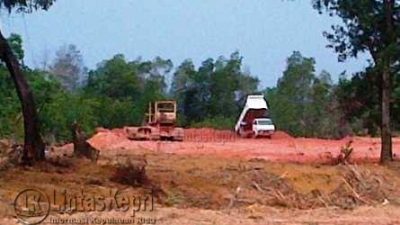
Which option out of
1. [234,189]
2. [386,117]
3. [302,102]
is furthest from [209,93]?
[234,189]

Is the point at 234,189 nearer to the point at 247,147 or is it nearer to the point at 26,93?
the point at 26,93

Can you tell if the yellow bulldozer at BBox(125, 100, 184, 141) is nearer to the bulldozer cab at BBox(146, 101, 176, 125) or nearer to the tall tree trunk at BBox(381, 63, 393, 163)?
Result: the bulldozer cab at BBox(146, 101, 176, 125)

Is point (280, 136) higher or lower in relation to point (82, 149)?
higher

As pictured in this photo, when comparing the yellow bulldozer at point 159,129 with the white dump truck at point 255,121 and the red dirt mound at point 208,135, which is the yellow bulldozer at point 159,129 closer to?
the red dirt mound at point 208,135

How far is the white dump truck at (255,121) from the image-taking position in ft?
139

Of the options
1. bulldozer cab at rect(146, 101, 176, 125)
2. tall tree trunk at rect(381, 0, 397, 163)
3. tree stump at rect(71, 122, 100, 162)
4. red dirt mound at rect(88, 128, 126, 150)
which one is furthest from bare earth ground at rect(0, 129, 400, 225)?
bulldozer cab at rect(146, 101, 176, 125)

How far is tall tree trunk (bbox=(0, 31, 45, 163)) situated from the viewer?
17.2 m

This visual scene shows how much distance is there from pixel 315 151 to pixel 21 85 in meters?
16.5

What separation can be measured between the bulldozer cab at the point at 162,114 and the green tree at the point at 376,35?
17246mm

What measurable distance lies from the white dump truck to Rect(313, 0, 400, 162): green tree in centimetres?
1919

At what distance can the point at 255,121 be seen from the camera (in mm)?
42688

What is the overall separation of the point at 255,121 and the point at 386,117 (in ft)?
65.3

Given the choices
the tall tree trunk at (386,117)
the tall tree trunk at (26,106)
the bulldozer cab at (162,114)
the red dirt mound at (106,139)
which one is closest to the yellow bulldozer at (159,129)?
the bulldozer cab at (162,114)

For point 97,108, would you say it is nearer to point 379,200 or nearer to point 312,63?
point 312,63
